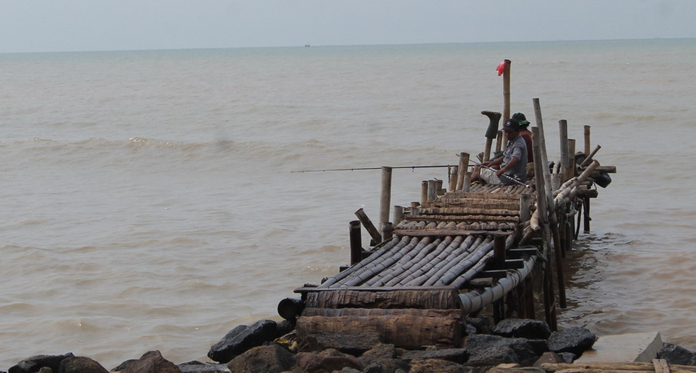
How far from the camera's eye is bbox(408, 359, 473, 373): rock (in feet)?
18.5

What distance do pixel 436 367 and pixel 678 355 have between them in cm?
191

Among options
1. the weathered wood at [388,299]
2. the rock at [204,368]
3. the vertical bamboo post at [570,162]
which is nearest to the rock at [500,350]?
the weathered wood at [388,299]

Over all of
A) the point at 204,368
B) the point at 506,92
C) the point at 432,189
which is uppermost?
the point at 506,92

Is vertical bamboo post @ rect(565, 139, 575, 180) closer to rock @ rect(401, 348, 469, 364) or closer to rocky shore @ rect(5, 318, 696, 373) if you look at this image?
rocky shore @ rect(5, 318, 696, 373)

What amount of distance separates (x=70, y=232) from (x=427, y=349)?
9.32 metres

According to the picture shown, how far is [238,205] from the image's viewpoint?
1647cm

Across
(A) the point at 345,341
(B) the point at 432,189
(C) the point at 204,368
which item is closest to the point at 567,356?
(A) the point at 345,341

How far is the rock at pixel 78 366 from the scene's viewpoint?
6157mm

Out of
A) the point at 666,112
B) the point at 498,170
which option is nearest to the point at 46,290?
the point at 498,170

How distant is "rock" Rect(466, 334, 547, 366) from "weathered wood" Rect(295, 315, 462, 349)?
0.16 m

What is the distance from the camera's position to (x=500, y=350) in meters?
5.97

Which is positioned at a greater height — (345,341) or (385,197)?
(385,197)

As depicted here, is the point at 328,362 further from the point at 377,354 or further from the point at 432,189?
the point at 432,189

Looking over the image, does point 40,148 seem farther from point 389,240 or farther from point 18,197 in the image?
point 389,240
